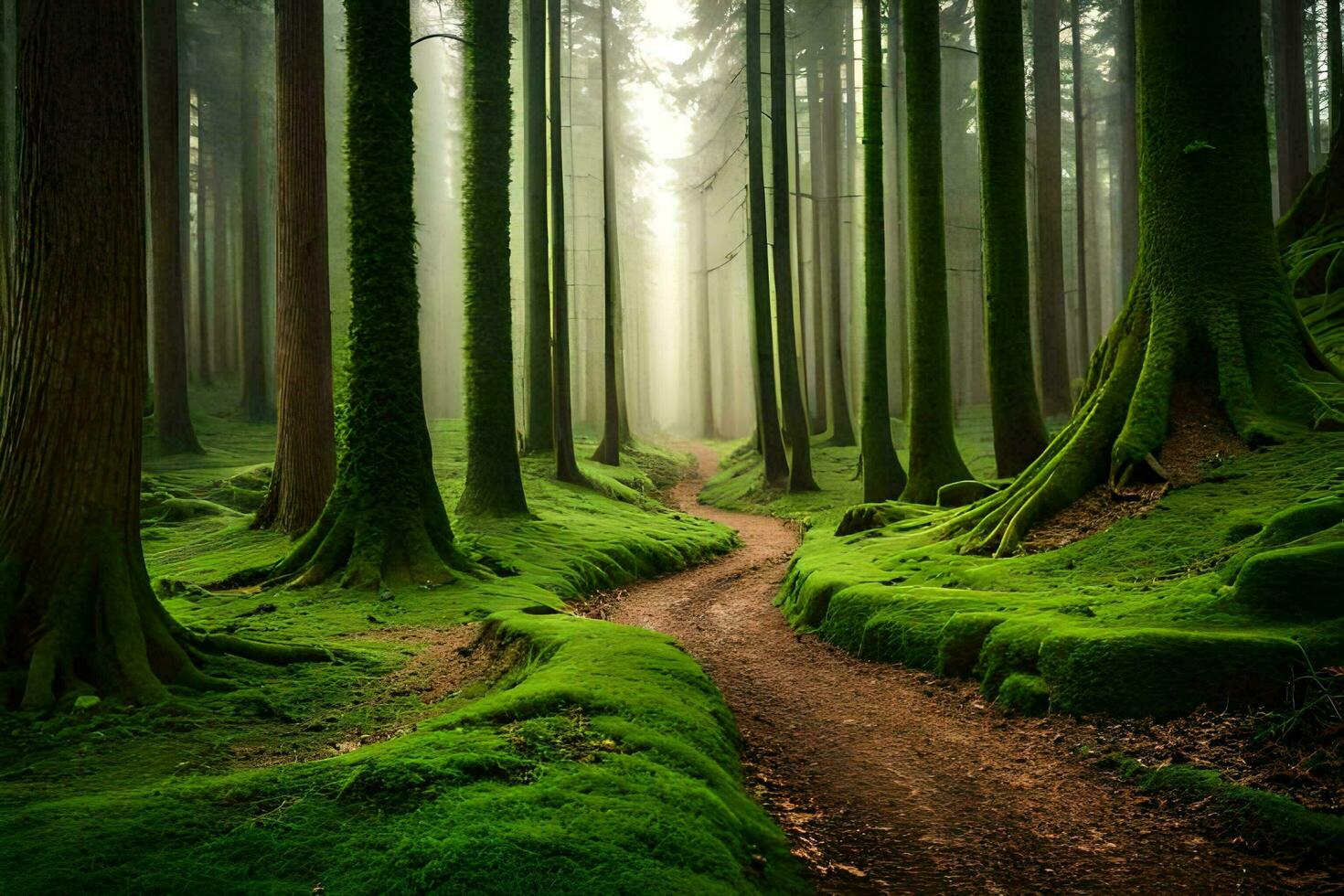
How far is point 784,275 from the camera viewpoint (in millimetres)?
20250

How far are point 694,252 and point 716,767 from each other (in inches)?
2106

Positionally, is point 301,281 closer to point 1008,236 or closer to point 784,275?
point 1008,236

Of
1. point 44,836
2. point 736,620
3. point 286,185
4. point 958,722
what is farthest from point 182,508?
point 958,722

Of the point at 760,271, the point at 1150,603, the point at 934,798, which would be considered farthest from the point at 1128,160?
the point at 934,798

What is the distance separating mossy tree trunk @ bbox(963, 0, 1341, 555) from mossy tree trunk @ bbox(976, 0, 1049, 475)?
3182 mm

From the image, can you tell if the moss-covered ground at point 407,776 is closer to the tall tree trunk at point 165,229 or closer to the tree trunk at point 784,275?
the tree trunk at point 784,275

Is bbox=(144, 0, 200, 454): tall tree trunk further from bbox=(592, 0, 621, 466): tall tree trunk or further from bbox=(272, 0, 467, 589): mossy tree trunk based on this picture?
bbox=(272, 0, 467, 589): mossy tree trunk

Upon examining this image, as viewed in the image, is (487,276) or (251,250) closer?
(487,276)

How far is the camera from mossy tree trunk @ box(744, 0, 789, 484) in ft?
66.0

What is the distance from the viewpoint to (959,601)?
7.31 metres

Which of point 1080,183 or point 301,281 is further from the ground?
point 1080,183

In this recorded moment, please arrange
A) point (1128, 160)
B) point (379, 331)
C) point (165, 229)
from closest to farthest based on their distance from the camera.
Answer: point (379, 331)
point (165, 229)
point (1128, 160)

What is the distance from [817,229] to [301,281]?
21.0 meters

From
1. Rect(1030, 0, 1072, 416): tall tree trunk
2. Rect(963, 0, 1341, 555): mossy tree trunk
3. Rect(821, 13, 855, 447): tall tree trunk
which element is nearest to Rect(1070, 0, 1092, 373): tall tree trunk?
Rect(1030, 0, 1072, 416): tall tree trunk
